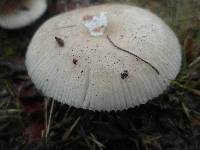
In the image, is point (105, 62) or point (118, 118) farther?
point (118, 118)

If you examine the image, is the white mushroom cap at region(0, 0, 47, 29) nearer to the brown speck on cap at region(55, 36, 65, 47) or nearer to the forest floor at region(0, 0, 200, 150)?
the forest floor at region(0, 0, 200, 150)

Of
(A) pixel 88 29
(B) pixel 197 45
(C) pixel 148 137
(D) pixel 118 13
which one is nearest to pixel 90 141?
(C) pixel 148 137

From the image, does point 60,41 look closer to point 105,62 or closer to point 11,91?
point 105,62

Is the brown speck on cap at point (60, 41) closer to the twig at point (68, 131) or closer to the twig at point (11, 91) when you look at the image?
the twig at point (68, 131)

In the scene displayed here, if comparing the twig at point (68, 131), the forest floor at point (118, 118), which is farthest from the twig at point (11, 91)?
the twig at point (68, 131)

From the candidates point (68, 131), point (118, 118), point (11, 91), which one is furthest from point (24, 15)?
point (118, 118)

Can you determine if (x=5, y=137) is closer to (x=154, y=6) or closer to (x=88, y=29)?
(x=88, y=29)

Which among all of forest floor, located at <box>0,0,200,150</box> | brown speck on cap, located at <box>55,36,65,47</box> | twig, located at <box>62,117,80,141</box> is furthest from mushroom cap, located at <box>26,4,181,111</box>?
twig, located at <box>62,117,80,141</box>
